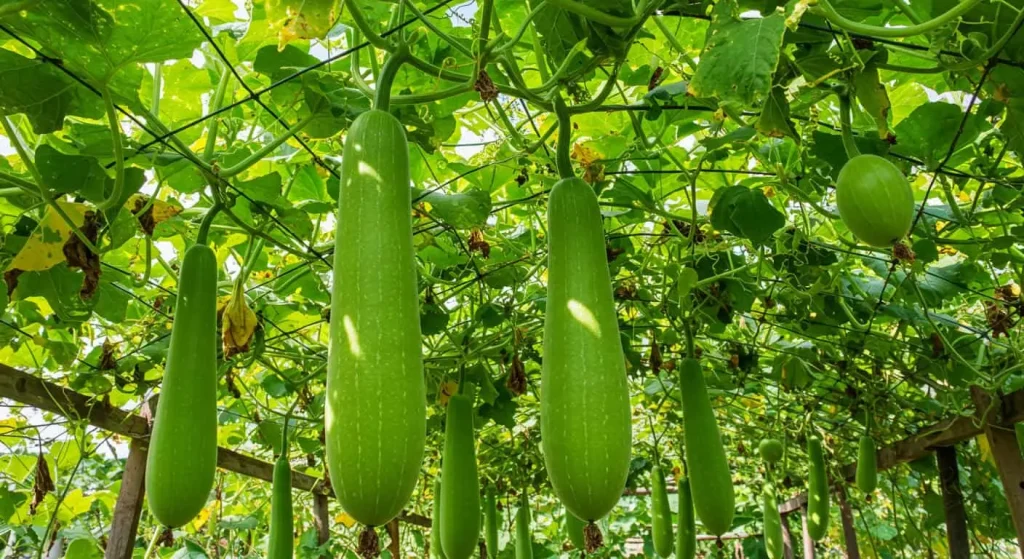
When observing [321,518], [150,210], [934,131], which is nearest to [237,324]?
[150,210]

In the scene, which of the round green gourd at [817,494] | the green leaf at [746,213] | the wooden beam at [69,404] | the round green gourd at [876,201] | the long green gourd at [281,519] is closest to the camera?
the round green gourd at [876,201]

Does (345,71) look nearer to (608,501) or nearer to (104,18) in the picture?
(104,18)

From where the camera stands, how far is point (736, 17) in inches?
48.0

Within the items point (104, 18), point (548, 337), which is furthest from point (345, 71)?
point (548, 337)

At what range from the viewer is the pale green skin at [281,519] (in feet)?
7.00

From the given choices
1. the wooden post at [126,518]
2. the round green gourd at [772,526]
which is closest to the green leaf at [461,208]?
the wooden post at [126,518]

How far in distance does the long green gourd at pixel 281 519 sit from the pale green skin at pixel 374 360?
1375mm

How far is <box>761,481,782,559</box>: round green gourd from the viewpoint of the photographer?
4.28 metres

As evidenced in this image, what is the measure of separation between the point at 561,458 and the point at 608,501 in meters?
0.09

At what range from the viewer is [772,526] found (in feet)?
14.1

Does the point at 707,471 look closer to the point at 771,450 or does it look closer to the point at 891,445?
the point at 771,450

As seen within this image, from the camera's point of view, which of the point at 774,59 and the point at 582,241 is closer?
the point at 774,59

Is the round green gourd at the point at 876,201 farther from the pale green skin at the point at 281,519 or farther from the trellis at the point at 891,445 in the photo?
the trellis at the point at 891,445

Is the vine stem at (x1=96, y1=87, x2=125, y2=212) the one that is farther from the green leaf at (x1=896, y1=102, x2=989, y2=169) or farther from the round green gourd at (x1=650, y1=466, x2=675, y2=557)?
the round green gourd at (x1=650, y1=466, x2=675, y2=557)
